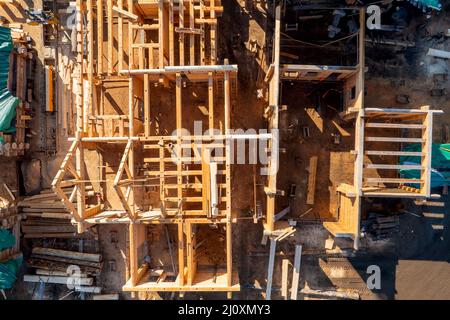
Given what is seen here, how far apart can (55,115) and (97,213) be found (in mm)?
3418

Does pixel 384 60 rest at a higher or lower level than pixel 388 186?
higher

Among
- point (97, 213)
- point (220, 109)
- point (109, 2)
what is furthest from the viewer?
point (220, 109)

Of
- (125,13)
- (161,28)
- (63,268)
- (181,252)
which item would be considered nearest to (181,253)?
(181,252)

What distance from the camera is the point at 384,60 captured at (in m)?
9.08

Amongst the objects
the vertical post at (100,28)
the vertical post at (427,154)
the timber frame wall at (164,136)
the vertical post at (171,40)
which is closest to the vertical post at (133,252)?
the timber frame wall at (164,136)

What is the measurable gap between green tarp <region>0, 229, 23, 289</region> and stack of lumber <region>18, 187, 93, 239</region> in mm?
571

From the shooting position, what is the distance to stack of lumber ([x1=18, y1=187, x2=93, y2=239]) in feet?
29.6

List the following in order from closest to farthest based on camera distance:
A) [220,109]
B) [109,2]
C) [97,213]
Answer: [109,2], [97,213], [220,109]

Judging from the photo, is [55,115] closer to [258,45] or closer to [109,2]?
[109,2]

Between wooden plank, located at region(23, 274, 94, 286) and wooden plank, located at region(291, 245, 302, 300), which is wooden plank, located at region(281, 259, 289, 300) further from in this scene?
wooden plank, located at region(23, 274, 94, 286)

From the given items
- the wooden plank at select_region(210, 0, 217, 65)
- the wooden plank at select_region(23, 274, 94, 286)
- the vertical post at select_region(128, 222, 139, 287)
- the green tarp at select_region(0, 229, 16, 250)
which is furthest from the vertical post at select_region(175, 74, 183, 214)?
the green tarp at select_region(0, 229, 16, 250)

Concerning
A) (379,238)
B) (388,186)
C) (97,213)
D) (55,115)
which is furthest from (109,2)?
(379,238)

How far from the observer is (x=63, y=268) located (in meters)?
9.26
